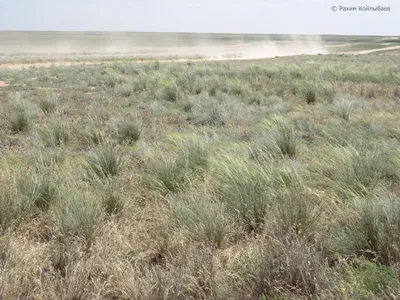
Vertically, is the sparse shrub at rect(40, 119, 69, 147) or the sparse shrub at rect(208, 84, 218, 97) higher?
the sparse shrub at rect(40, 119, 69, 147)

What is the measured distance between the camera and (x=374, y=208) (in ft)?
10.9

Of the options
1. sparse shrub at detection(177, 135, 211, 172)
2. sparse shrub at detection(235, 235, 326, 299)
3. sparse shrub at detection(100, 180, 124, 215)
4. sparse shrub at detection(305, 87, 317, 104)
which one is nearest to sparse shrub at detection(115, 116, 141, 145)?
sparse shrub at detection(177, 135, 211, 172)

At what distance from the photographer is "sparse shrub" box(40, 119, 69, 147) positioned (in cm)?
784

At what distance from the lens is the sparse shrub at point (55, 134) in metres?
7.84

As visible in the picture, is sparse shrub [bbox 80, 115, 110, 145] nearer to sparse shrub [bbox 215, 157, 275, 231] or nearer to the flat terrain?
the flat terrain

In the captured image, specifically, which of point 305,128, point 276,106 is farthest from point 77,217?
point 276,106

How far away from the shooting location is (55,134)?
26.7 ft

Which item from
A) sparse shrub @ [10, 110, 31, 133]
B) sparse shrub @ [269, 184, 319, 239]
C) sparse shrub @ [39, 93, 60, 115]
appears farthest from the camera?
sparse shrub @ [39, 93, 60, 115]

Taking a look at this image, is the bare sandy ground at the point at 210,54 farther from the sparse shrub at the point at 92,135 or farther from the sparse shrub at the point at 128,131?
the sparse shrub at the point at 128,131

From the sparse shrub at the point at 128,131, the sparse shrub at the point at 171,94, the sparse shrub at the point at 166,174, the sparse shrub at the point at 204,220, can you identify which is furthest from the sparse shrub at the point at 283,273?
the sparse shrub at the point at 171,94

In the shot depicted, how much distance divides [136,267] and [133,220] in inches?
41.5

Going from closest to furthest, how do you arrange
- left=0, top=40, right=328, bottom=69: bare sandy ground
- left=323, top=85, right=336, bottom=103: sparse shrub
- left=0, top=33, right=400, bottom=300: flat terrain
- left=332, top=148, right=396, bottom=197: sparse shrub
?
left=0, top=33, right=400, bottom=300: flat terrain < left=332, top=148, right=396, bottom=197: sparse shrub < left=323, top=85, right=336, bottom=103: sparse shrub < left=0, top=40, right=328, bottom=69: bare sandy ground

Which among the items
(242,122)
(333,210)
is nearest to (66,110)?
(242,122)

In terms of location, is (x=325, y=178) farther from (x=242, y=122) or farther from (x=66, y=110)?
(x=66, y=110)
